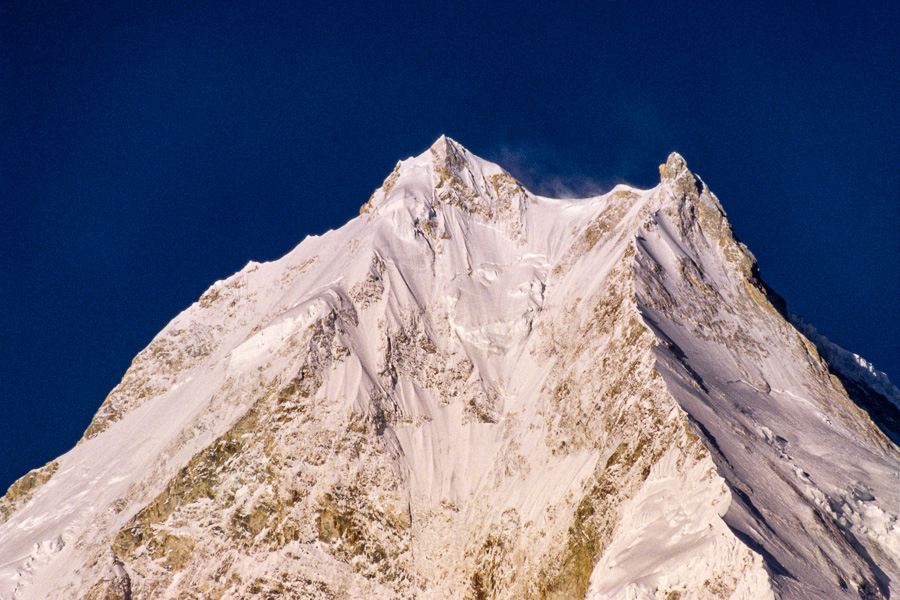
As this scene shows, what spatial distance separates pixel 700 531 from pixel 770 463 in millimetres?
15040

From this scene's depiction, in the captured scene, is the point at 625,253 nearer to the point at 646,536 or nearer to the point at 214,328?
the point at 646,536

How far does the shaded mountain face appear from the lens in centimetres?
7288

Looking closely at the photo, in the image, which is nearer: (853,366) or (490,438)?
(490,438)

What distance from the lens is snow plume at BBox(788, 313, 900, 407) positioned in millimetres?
119375

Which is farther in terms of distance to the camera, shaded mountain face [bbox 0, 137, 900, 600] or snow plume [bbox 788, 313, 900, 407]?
snow plume [bbox 788, 313, 900, 407]

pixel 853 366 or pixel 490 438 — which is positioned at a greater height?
pixel 853 366

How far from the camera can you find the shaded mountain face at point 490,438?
239ft

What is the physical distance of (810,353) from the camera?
10144 cm

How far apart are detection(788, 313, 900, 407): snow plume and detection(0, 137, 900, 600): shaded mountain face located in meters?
0.45

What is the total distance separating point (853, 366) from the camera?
122625mm

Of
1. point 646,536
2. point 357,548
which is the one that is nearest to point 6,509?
point 357,548

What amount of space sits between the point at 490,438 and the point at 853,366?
55.4 m

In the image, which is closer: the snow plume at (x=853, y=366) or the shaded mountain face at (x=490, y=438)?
the shaded mountain face at (x=490, y=438)

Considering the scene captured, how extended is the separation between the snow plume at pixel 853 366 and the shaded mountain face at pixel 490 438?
454 mm
